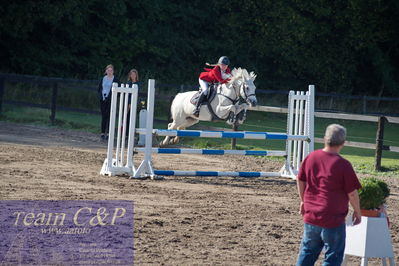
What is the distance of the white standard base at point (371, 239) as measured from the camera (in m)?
5.82

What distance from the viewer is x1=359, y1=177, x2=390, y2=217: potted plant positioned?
5.89 metres

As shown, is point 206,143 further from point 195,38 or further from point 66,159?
point 195,38

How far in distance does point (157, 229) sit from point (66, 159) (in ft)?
21.1

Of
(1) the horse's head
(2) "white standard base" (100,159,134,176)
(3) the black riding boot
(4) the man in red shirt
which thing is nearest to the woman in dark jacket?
(3) the black riding boot

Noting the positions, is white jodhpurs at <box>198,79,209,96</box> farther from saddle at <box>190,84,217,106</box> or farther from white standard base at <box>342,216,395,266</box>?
white standard base at <box>342,216,395,266</box>

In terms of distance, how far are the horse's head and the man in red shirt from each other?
8.78m

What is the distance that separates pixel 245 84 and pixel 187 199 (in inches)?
196

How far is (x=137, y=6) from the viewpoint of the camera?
33.2 m

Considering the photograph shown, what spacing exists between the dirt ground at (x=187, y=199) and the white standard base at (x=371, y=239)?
0.91 metres

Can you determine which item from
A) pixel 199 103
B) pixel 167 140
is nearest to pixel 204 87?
pixel 199 103

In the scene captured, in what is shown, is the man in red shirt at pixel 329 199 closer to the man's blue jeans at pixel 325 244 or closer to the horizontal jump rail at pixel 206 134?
the man's blue jeans at pixel 325 244

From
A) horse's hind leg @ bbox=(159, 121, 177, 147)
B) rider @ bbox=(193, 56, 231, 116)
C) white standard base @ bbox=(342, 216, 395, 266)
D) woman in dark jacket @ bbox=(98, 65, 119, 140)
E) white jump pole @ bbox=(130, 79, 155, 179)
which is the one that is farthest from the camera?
woman in dark jacket @ bbox=(98, 65, 119, 140)

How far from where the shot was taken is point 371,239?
5.84m

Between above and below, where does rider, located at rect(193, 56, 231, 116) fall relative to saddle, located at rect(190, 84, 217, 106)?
above
